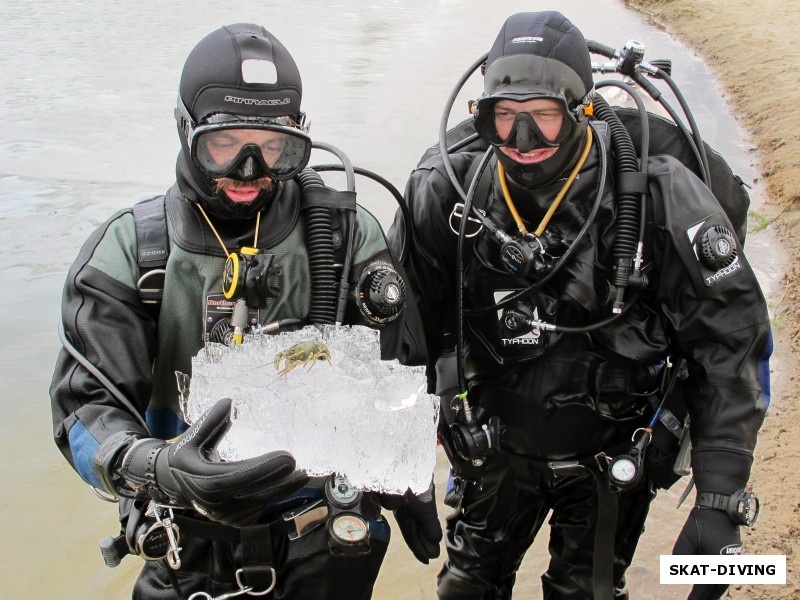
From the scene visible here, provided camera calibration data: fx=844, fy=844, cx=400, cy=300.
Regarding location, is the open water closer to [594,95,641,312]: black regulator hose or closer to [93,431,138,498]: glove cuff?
[594,95,641,312]: black regulator hose

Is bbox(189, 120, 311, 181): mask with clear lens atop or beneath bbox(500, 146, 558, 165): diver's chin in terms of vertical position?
atop

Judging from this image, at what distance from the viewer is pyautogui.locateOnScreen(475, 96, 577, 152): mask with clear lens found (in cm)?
259

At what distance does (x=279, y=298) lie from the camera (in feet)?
7.54

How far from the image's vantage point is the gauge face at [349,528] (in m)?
2.15

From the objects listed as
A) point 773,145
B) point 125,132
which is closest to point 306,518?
point 125,132

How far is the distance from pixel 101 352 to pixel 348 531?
765 mm

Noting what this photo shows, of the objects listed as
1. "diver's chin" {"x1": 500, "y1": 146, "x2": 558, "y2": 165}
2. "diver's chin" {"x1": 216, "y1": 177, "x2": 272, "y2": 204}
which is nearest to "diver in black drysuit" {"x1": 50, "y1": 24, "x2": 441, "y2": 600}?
"diver's chin" {"x1": 216, "y1": 177, "x2": 272, "y2": 204}

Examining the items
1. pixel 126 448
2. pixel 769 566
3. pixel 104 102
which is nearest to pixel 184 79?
pixel 126 448

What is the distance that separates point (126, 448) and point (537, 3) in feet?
62.3

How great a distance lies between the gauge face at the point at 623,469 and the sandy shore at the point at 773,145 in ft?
3.88

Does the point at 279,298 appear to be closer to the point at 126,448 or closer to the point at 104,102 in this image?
the point at 126,448

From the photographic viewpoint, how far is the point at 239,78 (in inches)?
85.9

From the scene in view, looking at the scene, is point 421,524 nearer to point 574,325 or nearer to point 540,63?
point 574,325

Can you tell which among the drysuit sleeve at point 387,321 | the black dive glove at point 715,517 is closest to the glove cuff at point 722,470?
the black dive glove at point 715,517
